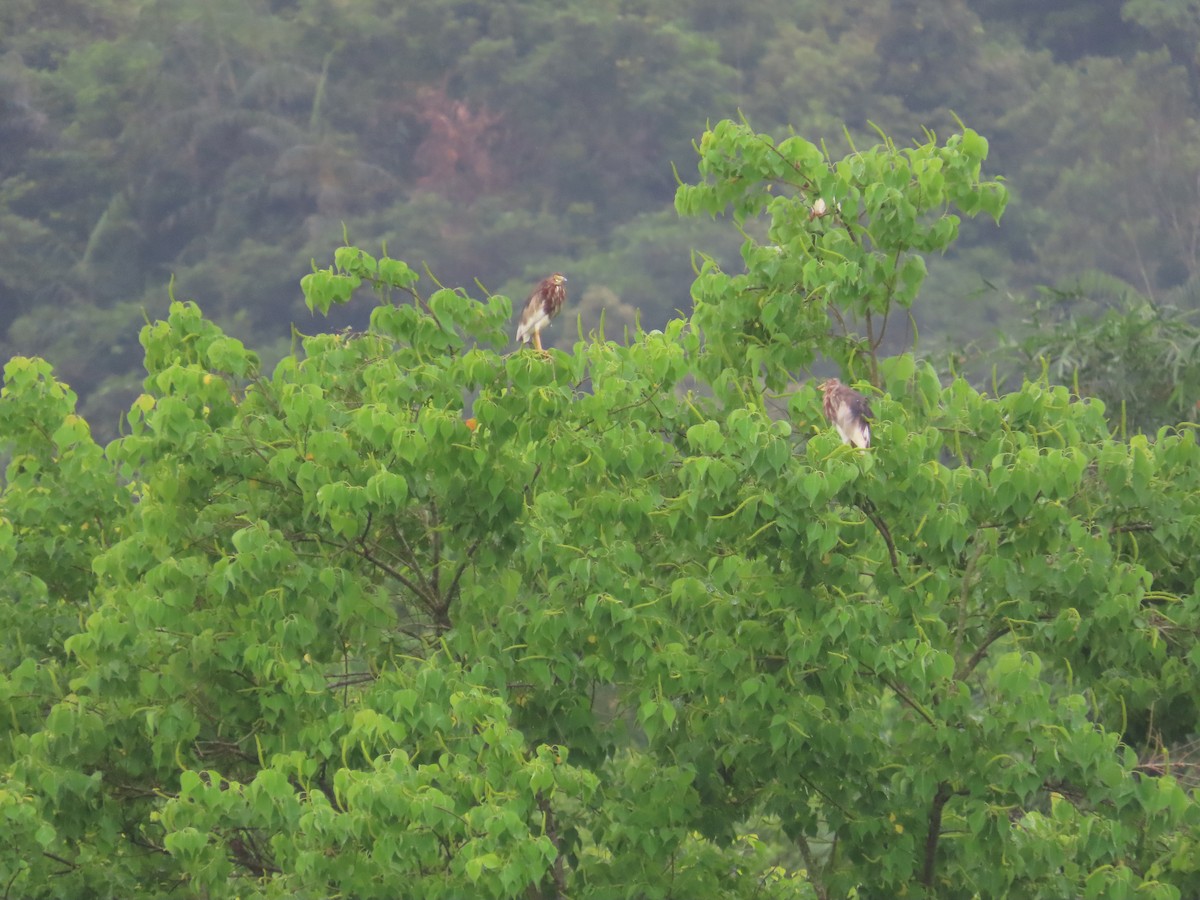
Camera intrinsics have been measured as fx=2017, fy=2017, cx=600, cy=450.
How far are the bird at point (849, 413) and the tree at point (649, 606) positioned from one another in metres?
Result: 0.06

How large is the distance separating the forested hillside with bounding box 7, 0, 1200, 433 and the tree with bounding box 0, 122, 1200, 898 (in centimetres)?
4310

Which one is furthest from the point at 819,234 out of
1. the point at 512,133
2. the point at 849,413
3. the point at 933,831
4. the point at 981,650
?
the point at 512,133

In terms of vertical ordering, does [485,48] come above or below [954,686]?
below

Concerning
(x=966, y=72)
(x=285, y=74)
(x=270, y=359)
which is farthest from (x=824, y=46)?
(x=270, y=359)

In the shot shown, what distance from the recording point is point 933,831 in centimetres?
749

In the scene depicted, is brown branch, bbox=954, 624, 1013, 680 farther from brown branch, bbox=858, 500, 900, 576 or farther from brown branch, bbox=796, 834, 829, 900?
brown branch, bbox=796, 834, 829, 900

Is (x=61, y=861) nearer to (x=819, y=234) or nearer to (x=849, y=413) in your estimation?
(x=849, y=413)

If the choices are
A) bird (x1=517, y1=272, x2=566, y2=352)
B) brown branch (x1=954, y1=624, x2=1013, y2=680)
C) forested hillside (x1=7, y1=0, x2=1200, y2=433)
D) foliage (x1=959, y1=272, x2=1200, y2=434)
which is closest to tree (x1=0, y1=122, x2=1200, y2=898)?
brown branch (x1=954, y1=624, x2=1013, y2=680)

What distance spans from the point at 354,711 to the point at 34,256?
47671mm

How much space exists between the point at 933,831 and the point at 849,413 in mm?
1700

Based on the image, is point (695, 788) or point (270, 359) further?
point (270, 359)

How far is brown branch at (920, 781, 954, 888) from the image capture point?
7324mm

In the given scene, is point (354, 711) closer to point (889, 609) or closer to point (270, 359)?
point (889, 609)

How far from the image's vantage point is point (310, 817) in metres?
6.21
